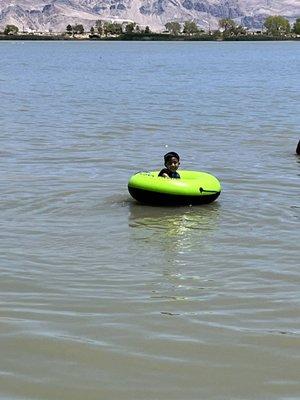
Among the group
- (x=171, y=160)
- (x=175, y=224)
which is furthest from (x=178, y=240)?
(x=171, y=160)

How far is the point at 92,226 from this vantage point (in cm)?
1195

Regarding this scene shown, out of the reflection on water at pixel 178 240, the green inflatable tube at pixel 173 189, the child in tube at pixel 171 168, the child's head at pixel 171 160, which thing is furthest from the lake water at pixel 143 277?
the child's head at pixel 171 160

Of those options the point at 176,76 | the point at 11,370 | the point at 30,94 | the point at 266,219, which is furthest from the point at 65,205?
the point at 176,76

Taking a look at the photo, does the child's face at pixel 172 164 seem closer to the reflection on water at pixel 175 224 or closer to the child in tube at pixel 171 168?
the child in tube at pixel 171 168

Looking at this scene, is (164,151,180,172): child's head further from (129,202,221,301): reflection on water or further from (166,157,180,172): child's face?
(129,202,221,301): reflection on water

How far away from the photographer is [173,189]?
12.6 m

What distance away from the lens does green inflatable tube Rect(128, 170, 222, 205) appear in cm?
1266

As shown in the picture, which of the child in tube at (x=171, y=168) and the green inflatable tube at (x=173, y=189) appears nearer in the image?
the green inflatable tube at (x=173, y=189)

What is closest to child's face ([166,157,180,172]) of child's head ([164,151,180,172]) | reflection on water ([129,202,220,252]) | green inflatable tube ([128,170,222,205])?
child's head ([164,151,180,172])

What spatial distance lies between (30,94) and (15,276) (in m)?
31.6

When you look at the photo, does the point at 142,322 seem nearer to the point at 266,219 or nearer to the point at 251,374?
the point at 251,374

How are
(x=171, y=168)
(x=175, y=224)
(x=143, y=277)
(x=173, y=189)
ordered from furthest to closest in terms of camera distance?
(x=171, y=168)
(x=173, y=189)
(x=175, y=224)
(x=143, y=277)

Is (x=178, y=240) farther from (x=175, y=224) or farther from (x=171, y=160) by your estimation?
(x=171, y=160)

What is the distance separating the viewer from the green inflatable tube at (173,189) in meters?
12.7
